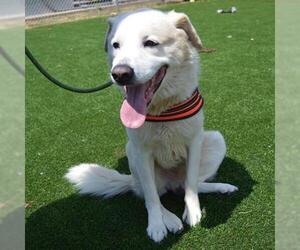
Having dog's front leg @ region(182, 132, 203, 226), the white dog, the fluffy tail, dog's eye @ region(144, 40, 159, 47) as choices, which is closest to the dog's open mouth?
the white dog

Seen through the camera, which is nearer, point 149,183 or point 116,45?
point 116,45

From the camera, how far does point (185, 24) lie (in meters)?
2.56

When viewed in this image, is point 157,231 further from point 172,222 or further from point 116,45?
point 116,45

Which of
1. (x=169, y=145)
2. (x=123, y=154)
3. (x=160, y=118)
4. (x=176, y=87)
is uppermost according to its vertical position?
(x=176, y=87)

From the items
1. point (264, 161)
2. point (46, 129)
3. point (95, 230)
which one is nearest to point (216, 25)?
point (46, 129)

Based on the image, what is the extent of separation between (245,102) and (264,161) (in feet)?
4.56

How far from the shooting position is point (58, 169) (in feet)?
11.9

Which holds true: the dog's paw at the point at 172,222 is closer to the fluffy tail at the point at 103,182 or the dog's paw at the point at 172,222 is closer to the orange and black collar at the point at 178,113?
the fluffy tail at the point at 103,182

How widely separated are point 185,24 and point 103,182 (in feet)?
3.81

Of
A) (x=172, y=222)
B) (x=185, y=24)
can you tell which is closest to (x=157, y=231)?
(x=172, y=222)

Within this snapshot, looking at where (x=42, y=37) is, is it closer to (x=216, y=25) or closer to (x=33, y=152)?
(x=216, y=25)

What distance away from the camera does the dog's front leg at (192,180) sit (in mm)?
2747

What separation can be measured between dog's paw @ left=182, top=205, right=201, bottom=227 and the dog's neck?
59 centimetres

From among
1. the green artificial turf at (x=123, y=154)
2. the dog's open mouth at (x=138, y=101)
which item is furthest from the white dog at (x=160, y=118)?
the green artificial turf at (x=123, y=154)
